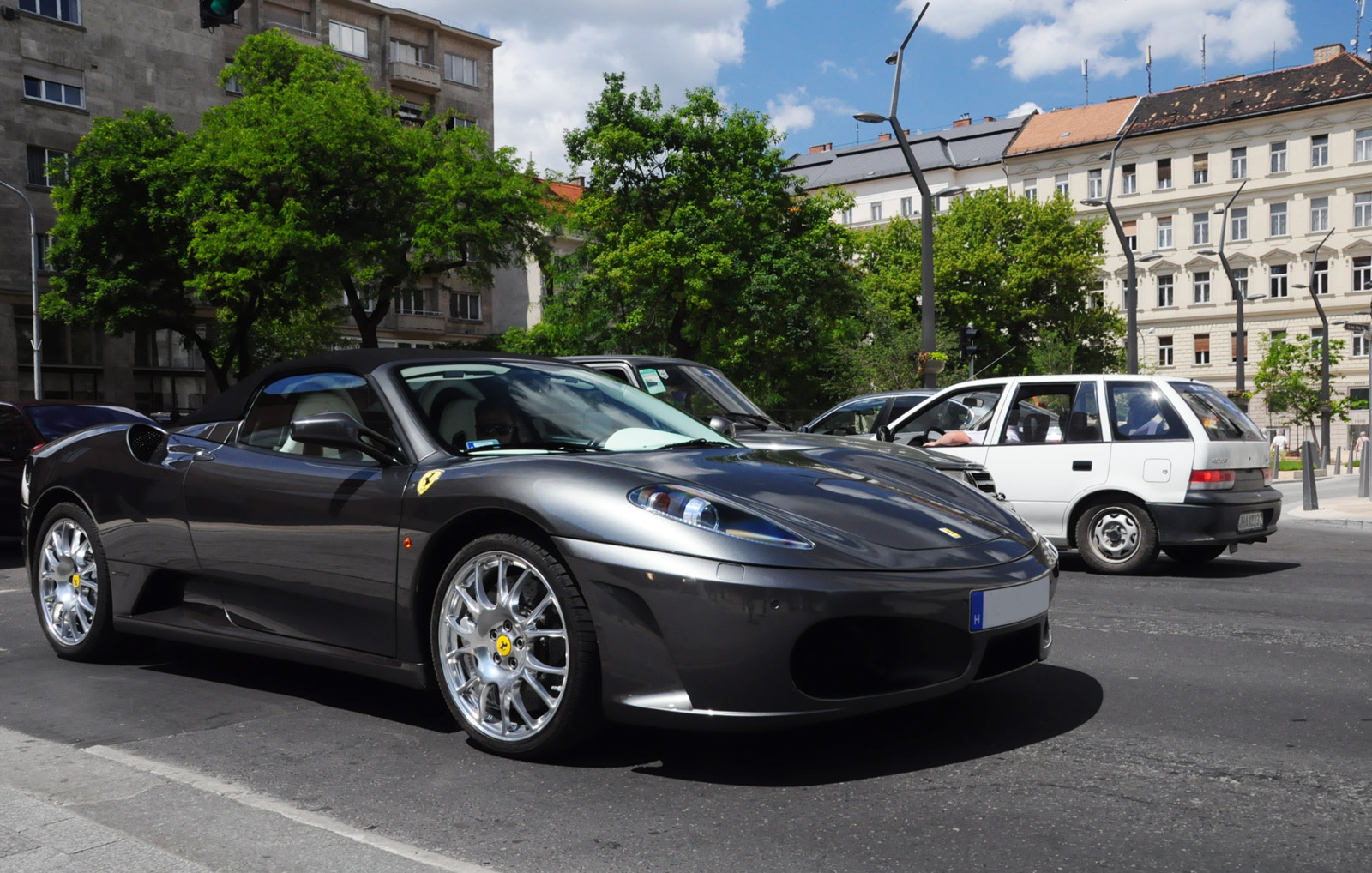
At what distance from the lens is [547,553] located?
3.75 meters

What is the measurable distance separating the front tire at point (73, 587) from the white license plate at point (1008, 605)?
384 centimetres

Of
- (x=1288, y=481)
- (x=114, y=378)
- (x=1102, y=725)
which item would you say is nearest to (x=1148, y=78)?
(x=1288, y=481)

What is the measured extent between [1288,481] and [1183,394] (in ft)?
75.0

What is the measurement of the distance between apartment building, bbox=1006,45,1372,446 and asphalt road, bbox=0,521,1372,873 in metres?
62.7

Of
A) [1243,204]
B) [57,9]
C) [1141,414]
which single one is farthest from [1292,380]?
[57,9]

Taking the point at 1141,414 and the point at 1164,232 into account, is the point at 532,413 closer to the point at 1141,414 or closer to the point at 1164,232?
the point at 1141,414

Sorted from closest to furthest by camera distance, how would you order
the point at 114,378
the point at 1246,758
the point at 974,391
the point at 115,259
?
the point at 1246,758 < the point at 974,391 < the point at 115,259 < the point at 114,378

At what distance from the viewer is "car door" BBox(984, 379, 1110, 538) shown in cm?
937

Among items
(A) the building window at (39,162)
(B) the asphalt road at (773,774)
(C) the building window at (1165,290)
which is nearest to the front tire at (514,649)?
(B) the asphalt road at (773,774)

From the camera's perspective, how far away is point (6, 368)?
43812 millimetres

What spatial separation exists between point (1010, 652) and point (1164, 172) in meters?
72.3

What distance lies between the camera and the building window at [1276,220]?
65.4 metres

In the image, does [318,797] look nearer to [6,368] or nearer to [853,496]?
[853,496]

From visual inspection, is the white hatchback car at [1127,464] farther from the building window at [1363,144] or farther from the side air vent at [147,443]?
the building window at [1363,144]
